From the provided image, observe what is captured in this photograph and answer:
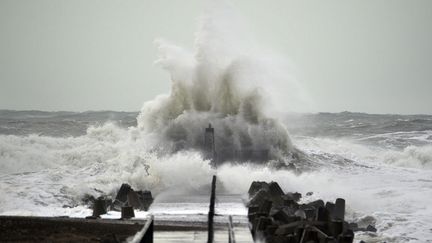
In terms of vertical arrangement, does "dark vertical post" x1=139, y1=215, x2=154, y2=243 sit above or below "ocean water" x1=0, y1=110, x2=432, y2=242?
above

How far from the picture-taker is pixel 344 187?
74.2 feet

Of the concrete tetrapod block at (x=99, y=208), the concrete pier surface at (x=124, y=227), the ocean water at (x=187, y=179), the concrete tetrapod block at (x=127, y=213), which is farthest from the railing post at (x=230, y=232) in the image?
the concrete tetrapod block at (x=99, y=208)

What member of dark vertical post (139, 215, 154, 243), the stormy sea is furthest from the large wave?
dark vertical post (139, 215, 154, 243)

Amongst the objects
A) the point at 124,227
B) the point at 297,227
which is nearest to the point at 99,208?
the point at 124,227

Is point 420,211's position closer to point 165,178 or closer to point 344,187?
point 344,187

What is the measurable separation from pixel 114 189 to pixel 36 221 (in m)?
10.2

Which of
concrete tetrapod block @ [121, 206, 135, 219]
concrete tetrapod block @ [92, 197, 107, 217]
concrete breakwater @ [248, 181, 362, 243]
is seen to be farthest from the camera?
concrete tetrapod block @ [92, 197, 107, 217]

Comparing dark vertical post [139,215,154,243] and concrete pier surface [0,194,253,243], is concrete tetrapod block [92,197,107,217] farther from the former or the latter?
dark vertical post [139,215,154,243]

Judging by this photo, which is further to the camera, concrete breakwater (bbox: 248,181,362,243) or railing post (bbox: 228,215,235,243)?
concrete breakwater (bbox: 248,181,362,243)

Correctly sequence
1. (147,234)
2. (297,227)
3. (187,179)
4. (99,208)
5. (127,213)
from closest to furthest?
(147,234) → (297,227) → (127,213) → (99,208) → (187,179)

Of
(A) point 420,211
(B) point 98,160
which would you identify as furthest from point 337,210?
(B) point 98,160

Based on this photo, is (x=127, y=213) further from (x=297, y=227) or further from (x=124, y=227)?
(x=297, y=227)

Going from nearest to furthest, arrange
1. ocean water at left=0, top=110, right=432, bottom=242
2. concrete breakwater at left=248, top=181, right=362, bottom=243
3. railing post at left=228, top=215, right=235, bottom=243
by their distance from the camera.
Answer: railing post at left=228, top=215, right=235, bottom=243
concrete breakwater at left=248, top=181, right=362, bottom=243
ocean water at left=0, top=110, right=432, bottom=242

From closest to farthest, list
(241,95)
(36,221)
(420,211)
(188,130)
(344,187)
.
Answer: (36,221), (420,211), (344,187), (188,130), (241,95)
